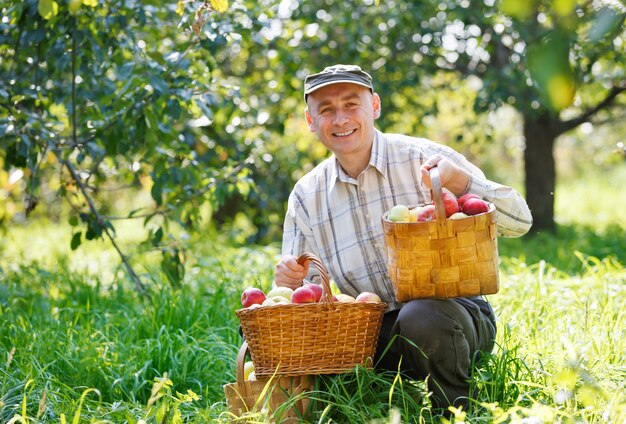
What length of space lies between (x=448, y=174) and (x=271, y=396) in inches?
34.5

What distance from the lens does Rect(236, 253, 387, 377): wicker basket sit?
→ 237cm

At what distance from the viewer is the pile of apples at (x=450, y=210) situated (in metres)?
2.38

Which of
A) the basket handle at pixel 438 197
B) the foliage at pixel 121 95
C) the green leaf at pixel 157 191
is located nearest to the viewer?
the basket handle at pixel 438 197

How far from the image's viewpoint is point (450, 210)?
2.38m

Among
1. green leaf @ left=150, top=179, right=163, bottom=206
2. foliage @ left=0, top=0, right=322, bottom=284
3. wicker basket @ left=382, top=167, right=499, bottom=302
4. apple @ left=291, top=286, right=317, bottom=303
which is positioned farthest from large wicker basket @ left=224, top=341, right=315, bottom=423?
green leaf @ left=150, top=179, right=163, bottom=206

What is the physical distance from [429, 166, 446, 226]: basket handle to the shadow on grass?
2.75 m

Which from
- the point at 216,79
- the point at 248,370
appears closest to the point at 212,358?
the point at 248,370

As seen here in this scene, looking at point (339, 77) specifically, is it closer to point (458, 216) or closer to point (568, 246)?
point (458, 216)

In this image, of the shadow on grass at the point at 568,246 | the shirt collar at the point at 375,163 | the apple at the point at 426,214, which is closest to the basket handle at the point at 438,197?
the apple at the point at 426,214

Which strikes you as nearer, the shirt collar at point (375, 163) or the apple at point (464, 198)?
the apple at point (464, 198)

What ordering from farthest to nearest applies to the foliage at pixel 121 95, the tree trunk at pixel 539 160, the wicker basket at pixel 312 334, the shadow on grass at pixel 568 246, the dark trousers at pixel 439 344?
the tree trunk at pixel 539 160
the shadow on grass at pixel 568 246
the foliage at pixel 121 95
the dark trousers at pixel 439 344
the wicker basket at pixel 312 334

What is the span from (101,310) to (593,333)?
2.26 m

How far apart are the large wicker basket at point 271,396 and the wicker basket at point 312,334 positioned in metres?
0.05

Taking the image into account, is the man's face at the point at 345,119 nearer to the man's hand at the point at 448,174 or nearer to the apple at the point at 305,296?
the man's hand at the point at 448,174
